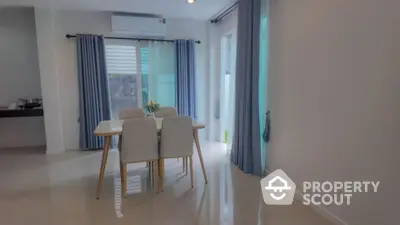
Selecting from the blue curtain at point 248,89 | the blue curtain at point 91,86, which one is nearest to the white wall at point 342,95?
the blue curtain at point 248,89

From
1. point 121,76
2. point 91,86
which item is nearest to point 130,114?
point 91,86

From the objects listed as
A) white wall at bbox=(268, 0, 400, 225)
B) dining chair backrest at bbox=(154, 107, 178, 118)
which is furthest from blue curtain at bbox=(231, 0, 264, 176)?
dining chair backrest at bbox=(154, 107, 178, 118)

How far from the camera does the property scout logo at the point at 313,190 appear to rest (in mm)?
2040

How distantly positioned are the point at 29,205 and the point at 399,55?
342 cm

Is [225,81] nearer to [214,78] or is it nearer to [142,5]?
[214,78]

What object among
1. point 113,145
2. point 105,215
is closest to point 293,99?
point 105,215

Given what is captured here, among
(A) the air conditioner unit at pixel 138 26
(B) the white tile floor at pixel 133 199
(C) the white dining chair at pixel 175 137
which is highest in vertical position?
(A) the air conditioner unit at pixel 138 26

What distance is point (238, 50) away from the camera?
3.56m

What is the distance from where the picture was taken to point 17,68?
4832mm

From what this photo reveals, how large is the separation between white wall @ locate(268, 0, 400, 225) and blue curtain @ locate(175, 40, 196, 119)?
91.0 inches

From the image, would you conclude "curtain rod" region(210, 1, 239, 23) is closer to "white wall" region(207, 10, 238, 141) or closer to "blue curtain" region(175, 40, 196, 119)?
"white wall" region(207, 10, 238, 141)

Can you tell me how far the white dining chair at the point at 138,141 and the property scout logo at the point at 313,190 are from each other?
1.34 meters

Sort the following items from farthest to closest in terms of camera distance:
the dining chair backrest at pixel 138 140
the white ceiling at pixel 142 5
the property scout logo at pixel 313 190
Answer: the white ceiling at pixel 142 5, the dining chair backrest at pixel 138 140, the property scout logo at pixel 313 190

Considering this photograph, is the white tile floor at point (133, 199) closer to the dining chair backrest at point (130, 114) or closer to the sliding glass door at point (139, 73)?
the dining chair backrest at point (130, 114)
